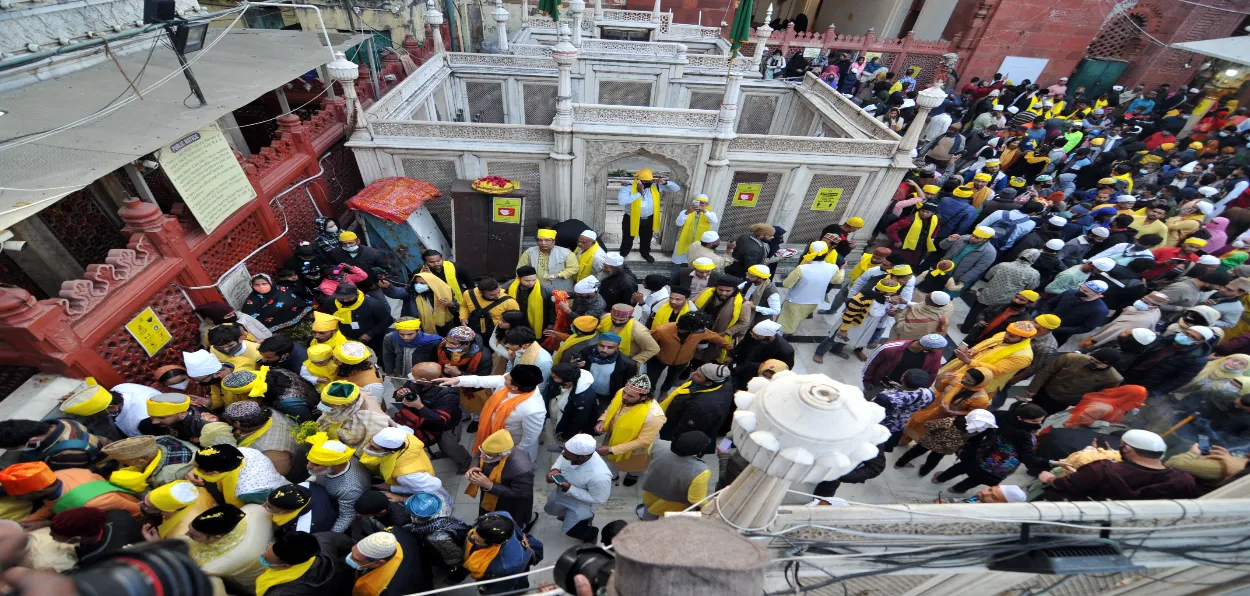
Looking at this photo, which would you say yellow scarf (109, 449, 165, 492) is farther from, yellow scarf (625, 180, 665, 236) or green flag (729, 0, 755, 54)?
green flag (729, 0, 755, 54)

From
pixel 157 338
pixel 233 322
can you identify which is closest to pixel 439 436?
pixel 233 322

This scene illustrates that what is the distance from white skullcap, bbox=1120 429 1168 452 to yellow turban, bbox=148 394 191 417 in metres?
6.44

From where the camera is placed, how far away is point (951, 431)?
13.6ft

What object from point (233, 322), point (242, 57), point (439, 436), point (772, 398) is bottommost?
point (439, 436)

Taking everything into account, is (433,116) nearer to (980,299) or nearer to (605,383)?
(605,383)

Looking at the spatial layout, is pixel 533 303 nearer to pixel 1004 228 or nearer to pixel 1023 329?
pixel 1023 329

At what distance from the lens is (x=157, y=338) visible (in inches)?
170

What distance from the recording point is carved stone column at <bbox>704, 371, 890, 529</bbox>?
149cm

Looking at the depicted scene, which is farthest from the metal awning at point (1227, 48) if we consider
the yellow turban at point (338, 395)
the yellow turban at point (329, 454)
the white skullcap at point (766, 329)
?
the yellow turban at point (329, 454)

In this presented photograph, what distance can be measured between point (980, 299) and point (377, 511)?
23.1 ft

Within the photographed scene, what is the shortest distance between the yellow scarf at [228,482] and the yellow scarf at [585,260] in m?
3.56

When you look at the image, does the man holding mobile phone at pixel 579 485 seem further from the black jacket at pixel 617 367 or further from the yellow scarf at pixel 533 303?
the yellow scarf at pixel 533 303

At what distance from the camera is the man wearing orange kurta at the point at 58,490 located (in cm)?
258

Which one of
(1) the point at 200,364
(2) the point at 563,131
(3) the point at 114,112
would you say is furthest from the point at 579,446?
(3) the point at 114,112
